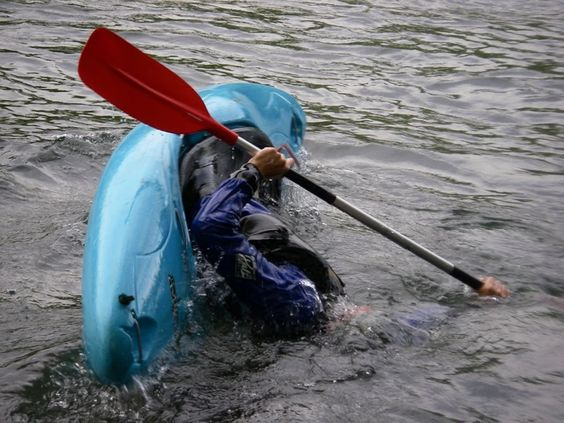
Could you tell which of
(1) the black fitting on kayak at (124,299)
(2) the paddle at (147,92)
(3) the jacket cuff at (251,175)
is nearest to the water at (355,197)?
(1) the black fitting on kayak at (124,299)

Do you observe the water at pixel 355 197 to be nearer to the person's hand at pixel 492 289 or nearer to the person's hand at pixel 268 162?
the person's hand at pixel 492 289

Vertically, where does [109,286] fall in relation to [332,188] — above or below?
above

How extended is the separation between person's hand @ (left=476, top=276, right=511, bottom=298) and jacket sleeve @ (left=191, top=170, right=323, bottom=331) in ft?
2.98

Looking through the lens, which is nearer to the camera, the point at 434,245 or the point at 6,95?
the point at 434,245

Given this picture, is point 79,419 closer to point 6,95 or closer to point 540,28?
point 6,95

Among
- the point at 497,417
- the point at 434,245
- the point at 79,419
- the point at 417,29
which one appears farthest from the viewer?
the point at 417,29

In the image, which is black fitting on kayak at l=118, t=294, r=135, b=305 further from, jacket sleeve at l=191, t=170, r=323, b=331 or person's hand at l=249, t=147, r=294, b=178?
person's hand at l=249, t=147, r=294, b=178

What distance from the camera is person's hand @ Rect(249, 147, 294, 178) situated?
3621 millimetres

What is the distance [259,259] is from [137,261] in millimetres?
498

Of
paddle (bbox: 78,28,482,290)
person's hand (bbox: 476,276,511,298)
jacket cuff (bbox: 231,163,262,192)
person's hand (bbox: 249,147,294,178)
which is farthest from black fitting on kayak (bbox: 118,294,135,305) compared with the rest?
person's hand (bbox: 476,276,511,298)

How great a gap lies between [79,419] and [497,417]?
145cm

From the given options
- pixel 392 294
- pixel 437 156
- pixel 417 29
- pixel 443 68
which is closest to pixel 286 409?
pixel 392 294

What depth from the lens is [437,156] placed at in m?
6.28

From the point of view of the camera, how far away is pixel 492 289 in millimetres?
4156
